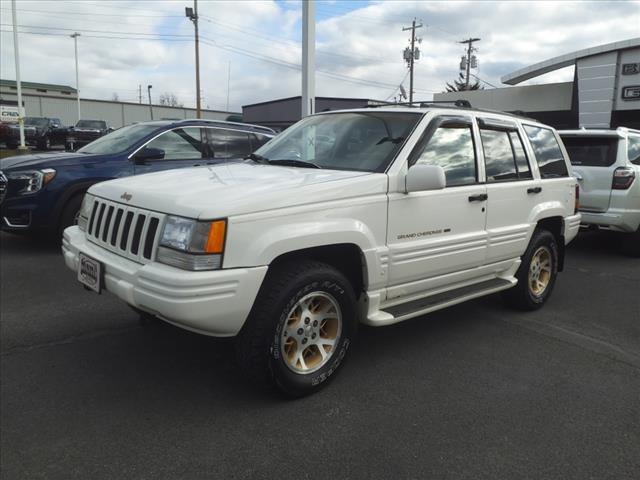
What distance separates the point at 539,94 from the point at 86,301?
83.0 feet

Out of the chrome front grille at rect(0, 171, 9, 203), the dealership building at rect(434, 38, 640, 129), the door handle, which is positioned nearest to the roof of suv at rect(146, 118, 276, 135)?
the chrome front grille at rect(0, 171, 9, 203)

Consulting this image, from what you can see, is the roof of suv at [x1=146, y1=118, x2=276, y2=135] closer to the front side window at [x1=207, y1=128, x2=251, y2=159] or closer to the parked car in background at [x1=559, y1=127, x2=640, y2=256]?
the front side window at [x1=207, y1=128, x2=251, y2=159]

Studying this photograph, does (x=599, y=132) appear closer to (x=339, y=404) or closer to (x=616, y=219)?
(x=616, y=219)

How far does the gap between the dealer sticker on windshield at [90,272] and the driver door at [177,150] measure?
3.67 metres

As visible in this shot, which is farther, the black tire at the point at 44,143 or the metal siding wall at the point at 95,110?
the metal siding wall at the point at 95,110

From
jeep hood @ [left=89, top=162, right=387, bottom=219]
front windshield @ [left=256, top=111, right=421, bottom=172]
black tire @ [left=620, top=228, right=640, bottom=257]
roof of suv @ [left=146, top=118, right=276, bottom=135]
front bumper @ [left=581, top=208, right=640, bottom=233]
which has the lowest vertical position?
black tire @ [left=620, top=228, right=640, bottom=257]

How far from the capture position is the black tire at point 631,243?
749 cm

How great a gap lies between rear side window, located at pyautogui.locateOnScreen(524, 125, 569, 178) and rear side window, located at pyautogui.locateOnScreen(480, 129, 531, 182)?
280mm

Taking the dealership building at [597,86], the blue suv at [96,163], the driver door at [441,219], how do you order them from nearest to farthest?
the driver door at [441,219] < the blue suv at [96,163] < the dealership building at [597,86]

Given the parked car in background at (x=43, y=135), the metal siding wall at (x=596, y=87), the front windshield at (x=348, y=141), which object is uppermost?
the metal siding wall at (x=596, y=87)

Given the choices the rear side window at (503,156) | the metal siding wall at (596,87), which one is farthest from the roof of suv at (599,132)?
the metal siding wall at (596,87)

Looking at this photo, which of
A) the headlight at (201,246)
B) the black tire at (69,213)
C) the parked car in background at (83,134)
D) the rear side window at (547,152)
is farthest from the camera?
the parked car in background at (83,134)

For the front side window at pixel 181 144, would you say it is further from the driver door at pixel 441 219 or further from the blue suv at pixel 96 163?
the driver door at pixel 441 219

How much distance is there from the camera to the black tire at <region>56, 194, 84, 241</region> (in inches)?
253
